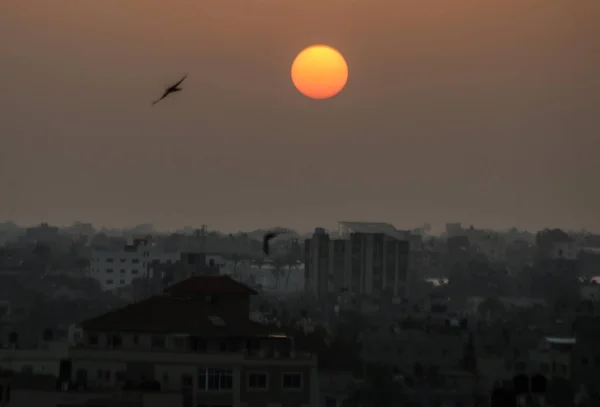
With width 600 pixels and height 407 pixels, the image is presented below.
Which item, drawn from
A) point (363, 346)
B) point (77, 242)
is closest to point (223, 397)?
point (363, 346)

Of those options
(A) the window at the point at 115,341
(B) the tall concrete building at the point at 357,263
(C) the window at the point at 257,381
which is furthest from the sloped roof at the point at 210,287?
(B) the tall concrete building at the point at 357,263

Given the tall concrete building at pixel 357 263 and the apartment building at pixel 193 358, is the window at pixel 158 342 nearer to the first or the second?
the apartment building at pixel 193 358

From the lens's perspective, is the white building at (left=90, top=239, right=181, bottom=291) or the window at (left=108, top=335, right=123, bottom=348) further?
the white building at (left=90, top=239, right=181, bottom=291)

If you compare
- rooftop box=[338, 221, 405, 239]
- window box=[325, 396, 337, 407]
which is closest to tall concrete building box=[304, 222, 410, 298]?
rooftop box=[338, 221, 405, 239]

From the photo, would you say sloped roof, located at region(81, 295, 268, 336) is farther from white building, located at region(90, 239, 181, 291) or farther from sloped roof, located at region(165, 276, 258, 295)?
white building, located at region(90, 239, 181, 291)

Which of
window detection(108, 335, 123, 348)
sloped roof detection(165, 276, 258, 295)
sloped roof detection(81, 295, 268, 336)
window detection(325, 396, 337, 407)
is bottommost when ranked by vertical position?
window detection(325, 396, 337, 407)

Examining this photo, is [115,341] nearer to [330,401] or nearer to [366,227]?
[330,401]

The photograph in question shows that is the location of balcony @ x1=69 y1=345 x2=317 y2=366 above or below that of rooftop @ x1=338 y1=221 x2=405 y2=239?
below

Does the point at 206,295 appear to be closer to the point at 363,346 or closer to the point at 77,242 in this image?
the point at 363,346

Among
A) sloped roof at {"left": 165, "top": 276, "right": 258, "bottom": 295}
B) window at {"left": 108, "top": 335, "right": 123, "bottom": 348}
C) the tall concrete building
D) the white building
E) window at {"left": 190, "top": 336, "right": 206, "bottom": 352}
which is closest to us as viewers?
window at {"left": 190, "top": 336, "right": 206, "bottom": 352}
